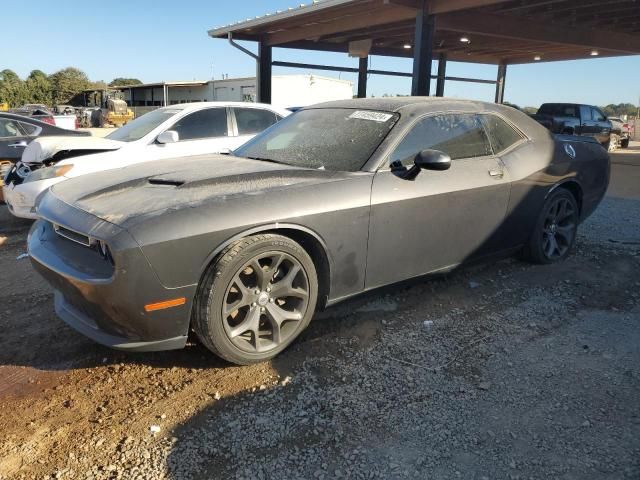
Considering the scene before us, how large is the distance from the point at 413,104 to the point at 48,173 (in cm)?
410

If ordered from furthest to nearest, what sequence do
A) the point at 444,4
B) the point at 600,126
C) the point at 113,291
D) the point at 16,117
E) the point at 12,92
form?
1. the point at 12,92
2. the point at 600,126
3. the point at 444,4
4. the point at 16,117
5. the point at 113,291

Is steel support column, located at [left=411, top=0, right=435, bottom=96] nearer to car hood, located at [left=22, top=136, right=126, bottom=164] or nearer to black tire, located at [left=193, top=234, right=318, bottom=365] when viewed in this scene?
car hood, located at [left=22, top=136, right=126, bottom=164]

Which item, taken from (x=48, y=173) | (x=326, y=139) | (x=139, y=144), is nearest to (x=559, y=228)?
(x=326, y=139)

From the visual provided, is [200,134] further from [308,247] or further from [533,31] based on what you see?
[533,31]

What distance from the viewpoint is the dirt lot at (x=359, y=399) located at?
2213mm

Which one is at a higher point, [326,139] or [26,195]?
[326,139]

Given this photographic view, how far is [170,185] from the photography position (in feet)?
10.1

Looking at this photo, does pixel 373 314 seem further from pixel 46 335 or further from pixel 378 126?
pixel 46 335

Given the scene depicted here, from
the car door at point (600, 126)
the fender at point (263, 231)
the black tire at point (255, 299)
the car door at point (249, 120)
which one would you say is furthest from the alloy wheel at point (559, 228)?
the car door at point (600, 126)

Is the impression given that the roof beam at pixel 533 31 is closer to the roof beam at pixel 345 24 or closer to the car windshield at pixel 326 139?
the roof beam at pixel 345 24

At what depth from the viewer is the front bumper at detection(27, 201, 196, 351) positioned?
8.13 ft

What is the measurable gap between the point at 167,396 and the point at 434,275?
2.07 m

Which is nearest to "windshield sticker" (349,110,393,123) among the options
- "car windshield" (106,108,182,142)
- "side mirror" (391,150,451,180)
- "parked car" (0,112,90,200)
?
"side mirror" (391,150,451,180)

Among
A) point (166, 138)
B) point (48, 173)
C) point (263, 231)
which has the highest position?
point (166, 138)
